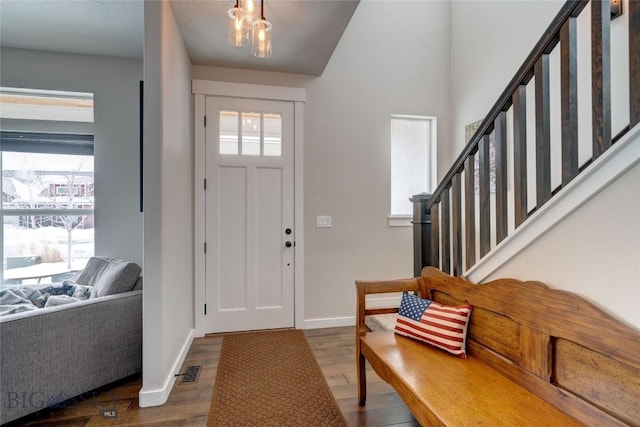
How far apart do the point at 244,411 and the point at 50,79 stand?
360cm

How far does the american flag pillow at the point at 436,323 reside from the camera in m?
1.63

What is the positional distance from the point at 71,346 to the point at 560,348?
2577 mm

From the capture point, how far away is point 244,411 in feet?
6.07

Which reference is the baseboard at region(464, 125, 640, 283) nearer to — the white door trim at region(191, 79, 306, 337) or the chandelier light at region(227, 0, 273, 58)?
the chandelier light at region(227, 0, 273, 58)

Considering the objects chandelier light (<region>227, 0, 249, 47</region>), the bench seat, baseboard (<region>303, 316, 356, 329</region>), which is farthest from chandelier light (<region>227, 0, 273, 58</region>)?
baseboard (<region>303, 316, 356, 329</region>)

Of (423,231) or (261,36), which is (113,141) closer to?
(261,36)

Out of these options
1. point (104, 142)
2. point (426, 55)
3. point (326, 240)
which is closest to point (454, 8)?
point (426, 55)

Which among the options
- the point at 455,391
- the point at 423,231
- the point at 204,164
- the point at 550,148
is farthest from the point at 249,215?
the point at 550,148

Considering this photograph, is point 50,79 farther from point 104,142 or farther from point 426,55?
point 426,55

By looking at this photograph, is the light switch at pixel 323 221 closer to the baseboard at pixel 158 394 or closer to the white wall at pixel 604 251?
the baseboard at pixel 158 394

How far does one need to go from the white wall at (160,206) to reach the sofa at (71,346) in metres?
0.31

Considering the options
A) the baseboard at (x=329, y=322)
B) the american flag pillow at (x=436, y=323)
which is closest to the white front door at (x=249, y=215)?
the baseboard at (x=329, y=322)

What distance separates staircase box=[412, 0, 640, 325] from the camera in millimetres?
1014

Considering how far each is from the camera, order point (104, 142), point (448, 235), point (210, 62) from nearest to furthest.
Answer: point (448, 235), point (210, 62), point (104, 142)
